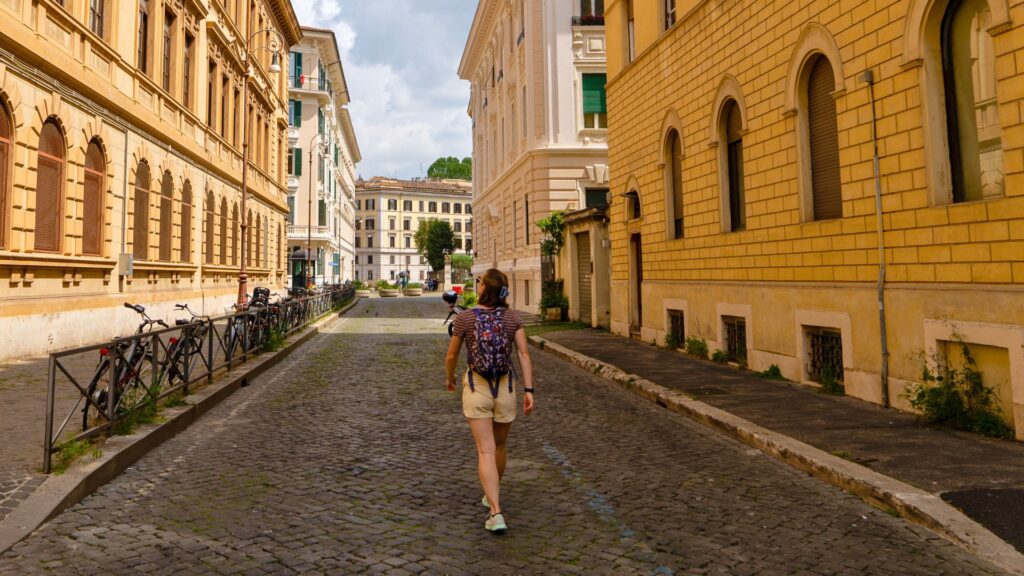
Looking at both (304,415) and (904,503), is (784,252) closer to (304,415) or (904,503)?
(904,503)

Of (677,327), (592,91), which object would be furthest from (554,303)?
(592,91)

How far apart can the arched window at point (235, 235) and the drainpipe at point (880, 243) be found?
23267mm

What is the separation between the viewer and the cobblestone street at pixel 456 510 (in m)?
3.63

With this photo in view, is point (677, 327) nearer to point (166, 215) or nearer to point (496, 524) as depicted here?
point (496, 524)

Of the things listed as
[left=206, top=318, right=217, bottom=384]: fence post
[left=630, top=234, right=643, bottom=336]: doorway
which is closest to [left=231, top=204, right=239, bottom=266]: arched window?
[left=630, top=234, right=643, bottom=336]: doorway

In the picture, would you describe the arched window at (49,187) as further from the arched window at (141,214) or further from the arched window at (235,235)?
the arched window at (235,235)

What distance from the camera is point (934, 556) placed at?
373 centimetres

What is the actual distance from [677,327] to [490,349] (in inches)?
383

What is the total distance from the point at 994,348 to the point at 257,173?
28184mm

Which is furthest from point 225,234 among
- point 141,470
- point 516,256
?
point 141,470

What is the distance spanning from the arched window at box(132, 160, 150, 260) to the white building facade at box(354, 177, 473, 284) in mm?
81755

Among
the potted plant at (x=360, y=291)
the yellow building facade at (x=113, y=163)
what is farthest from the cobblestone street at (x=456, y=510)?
the potted plant at (x=360, y=291)

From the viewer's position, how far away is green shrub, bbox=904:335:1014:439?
19.9ft

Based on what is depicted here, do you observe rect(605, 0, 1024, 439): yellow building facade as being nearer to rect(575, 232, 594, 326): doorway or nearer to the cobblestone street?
the cobblestone street
